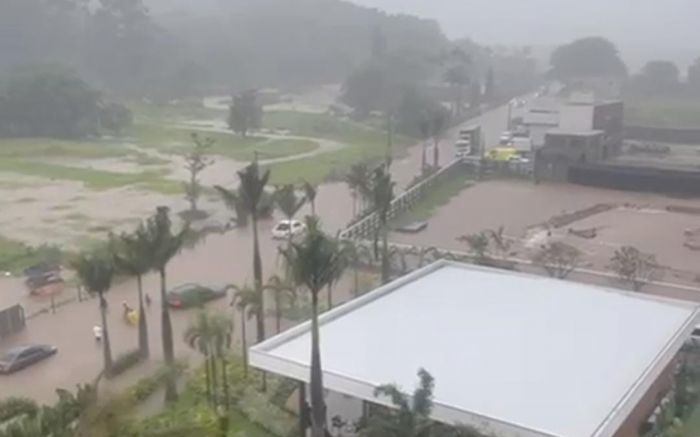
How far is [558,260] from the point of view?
67.9ft

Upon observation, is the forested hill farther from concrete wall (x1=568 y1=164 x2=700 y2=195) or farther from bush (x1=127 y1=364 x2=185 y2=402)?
bush (x1=127 y1=364 x2=185 y2=402)

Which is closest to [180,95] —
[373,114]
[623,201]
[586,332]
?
[373,114]

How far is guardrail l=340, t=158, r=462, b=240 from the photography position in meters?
24.2

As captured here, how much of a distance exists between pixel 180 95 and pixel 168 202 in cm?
4174

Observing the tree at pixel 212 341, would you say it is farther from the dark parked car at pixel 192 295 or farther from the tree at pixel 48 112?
the tree at pixel 48 112

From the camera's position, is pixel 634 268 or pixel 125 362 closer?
pixel 125 362

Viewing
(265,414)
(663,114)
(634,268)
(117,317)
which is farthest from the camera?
(663,114)

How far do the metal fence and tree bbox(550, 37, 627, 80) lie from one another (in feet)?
282

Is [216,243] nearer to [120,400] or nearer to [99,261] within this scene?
[99,261]

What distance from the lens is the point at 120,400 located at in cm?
798

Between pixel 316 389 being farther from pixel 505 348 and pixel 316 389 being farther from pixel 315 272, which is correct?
pixel 505 348

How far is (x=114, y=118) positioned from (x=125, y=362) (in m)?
39.9

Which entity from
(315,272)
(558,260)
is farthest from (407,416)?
(558,260)

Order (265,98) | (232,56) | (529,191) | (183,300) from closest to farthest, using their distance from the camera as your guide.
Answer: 1. (183,300)
2. (529,191)
3. (265,98)
4. (232,56)
